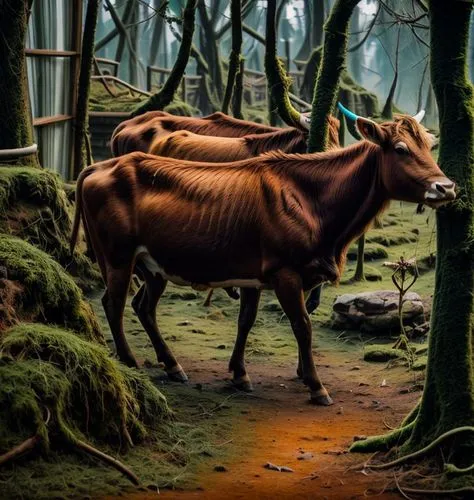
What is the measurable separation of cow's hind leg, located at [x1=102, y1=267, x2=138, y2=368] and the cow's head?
2530 mm

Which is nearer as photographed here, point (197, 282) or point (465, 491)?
point (465, 491)

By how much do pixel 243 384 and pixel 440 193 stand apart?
2967 millimetres

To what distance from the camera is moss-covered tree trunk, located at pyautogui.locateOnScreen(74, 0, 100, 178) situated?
14.9 m

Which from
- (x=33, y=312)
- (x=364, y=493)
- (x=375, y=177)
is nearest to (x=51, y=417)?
(x=33, y=312)

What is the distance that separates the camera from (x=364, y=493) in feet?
22.3

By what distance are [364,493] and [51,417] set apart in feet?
6.76

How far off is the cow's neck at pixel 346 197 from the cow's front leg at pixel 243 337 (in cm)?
102

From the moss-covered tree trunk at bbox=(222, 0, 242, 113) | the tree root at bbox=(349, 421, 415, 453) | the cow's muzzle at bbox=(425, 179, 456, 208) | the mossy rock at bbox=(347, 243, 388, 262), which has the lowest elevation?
the mossy rock at bbox=(347, 243, 388, 262)

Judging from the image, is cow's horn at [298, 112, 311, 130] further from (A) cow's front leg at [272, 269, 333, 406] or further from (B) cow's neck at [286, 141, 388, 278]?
(A) cow's front leg at [272, 269, 333, 406]

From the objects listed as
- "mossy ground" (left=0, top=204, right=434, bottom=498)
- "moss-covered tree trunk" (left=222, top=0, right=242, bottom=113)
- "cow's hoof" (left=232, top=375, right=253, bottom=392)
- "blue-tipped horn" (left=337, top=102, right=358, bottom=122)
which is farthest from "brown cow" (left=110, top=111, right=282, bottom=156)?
"blue-tipped horn" (left=337, top=102, right=358, bottom=122)

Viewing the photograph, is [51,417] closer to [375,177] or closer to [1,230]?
[1,230]

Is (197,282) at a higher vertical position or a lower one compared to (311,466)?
higher

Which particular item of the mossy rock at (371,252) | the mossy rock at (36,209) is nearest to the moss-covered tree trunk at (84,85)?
the mossy rock at (36,209)

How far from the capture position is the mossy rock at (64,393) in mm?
6688
